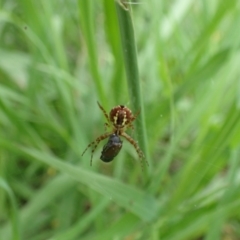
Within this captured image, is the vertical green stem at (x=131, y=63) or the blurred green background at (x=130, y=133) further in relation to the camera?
the blurred green background at (x=130, y=133)

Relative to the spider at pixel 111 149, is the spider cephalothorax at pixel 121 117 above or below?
above

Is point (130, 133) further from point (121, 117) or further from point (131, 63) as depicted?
point (131, 63)

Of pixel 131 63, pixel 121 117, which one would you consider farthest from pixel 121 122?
pixel 131 63

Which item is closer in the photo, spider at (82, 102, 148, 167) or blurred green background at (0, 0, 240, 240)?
spider at (82, 102, 148, 167)

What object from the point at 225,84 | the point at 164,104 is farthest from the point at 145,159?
the point at 225,84

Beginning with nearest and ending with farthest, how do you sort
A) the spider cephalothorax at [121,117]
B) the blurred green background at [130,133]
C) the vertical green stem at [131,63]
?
the vertical green stem at [131,63]
the spider cephalothorax at [121,117]
the blurred green background at [130,133]

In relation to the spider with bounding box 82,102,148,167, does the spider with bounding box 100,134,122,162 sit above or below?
below

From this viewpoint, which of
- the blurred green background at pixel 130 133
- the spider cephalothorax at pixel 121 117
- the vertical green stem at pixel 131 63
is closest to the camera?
the vertical green stem at pixel 131 63

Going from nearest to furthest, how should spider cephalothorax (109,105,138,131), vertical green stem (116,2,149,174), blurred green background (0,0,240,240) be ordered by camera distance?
1. vertical green stem (116,2,149,174)
2. spider cephalothorax (109,105,138,131)
3. blurred green background (0,0,240,240)
